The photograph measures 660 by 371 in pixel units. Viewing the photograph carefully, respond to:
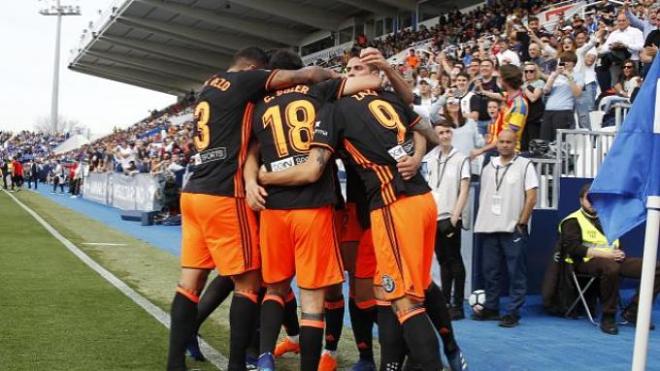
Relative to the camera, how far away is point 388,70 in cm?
448

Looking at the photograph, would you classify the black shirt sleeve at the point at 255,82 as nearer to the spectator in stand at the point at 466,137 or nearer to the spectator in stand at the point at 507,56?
the spectator in stand at the point at 466,137

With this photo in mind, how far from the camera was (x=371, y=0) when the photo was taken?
1437 inches

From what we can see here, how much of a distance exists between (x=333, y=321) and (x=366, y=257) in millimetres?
634

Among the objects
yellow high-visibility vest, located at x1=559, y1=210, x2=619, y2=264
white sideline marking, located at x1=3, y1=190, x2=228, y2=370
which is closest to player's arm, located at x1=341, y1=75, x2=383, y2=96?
white sideline marking, located at x1=3, y1=190, x2=228, y2=370

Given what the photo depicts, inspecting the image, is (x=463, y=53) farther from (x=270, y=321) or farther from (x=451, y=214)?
(x=270, y=321)

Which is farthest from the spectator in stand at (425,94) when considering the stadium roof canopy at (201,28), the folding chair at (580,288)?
the stadium roof canopy at (201,28)

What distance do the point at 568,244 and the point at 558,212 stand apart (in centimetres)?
120

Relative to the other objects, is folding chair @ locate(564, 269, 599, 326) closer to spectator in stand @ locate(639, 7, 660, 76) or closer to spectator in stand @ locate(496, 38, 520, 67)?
spectator in stand @ locate(639, 7, 660, 76)

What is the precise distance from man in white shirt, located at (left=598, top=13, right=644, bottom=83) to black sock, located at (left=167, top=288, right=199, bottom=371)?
895cm

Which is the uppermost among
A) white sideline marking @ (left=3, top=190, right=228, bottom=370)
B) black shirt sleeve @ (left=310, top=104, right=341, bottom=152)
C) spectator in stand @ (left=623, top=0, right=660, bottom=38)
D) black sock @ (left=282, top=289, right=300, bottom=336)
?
spectator in stand @ (left=623, top=0, right=660, bottom=38)

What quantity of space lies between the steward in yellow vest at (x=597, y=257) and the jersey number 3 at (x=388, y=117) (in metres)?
3.70

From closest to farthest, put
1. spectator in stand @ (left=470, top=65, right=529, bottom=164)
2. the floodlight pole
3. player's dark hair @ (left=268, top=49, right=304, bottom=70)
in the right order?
1. player's dark hair @ (left=268, top=49, right=304, bottom=70)
2. spectator in stand @ (left=470, top=65, right=529, bottom=164)
3. the floodlight pole

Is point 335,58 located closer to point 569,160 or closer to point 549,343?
point 569,160

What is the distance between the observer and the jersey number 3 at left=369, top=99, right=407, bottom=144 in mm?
4309
